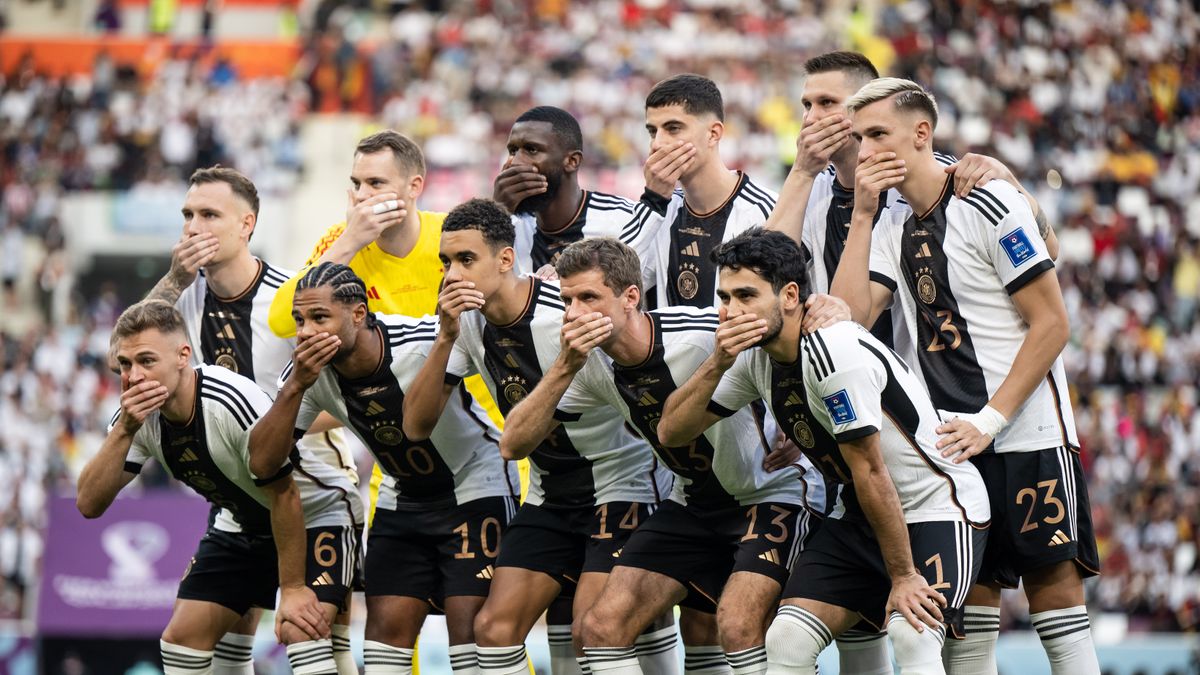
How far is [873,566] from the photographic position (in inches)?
261

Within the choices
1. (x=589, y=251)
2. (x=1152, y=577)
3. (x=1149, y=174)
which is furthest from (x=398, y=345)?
(x=1149, y=174)

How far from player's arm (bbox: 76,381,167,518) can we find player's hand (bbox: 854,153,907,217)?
355 cm

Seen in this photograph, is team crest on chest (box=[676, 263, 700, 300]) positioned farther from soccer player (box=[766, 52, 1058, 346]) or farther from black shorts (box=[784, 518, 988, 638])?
black shorts (box=[784, 518, 988, 638])

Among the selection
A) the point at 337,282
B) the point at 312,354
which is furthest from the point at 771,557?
the point at 337,282

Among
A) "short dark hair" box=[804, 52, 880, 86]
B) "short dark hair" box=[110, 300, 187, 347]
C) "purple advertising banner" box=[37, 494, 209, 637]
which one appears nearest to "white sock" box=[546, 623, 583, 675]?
"short dark hair" box=[110, 300, 187, 347]

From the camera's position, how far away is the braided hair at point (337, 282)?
732cm

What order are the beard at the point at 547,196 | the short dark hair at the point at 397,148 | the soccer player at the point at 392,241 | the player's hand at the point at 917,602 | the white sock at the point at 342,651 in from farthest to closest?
the white sock at the point at 342,651 < the short dark hair at the point at 397,148 < the soccer player at the point at 392,241 < the beard at the point at 547,196 < the player's hand at the point at 917,602

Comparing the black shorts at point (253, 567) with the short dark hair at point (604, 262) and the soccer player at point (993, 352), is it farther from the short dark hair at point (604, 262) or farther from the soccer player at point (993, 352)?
the soccer player at point (993, 352)

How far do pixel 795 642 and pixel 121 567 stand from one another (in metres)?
11.7

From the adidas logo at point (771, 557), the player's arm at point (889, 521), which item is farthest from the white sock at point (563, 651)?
the player's arm at point (889, 521)

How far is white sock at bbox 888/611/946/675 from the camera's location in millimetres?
6238

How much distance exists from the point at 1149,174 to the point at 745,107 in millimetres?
8075

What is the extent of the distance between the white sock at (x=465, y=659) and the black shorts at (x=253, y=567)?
0.79 m

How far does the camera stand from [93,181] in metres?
29.9
